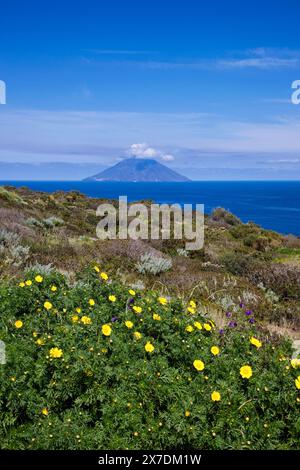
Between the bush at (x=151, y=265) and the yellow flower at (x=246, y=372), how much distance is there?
5372 millimetres

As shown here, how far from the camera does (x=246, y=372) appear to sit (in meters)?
3.53

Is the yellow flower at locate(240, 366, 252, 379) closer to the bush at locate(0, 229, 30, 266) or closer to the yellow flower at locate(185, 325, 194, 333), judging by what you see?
the yellow flower at locate(185, 325, 194, 333)

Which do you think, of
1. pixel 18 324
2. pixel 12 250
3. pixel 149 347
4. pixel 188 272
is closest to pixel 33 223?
pixel 12 250

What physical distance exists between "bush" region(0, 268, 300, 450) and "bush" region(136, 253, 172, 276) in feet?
15.4

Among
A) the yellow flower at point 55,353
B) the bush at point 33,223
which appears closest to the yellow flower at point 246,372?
the yellow flower at point 55,353

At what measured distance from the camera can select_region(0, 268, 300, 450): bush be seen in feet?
9.74

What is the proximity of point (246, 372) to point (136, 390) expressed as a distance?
98 centimetres

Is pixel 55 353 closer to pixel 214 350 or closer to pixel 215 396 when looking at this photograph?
pixel 215 396

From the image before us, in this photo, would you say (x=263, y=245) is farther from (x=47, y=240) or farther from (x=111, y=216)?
(x=47, y=240)

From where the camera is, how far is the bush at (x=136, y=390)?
9.74ft

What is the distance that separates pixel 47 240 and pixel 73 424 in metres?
8.28

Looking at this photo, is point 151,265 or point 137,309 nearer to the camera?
point 137,309

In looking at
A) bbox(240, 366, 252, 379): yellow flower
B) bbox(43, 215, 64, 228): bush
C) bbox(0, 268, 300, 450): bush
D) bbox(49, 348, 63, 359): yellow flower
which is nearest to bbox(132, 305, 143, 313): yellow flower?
bbox(0, 268, 300, 450): bush
